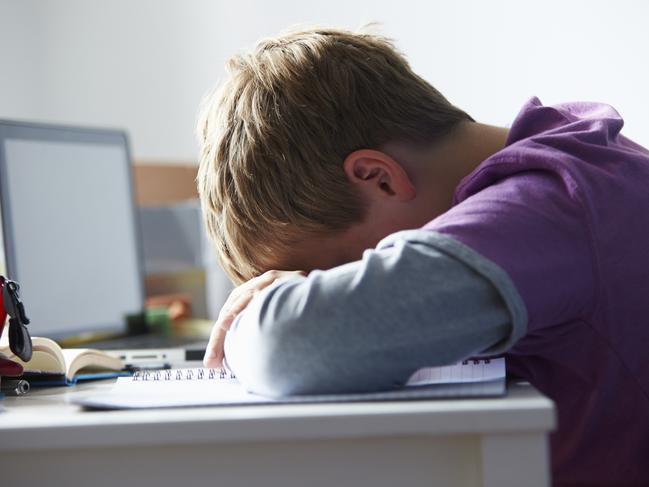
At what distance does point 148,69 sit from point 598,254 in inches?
92.2

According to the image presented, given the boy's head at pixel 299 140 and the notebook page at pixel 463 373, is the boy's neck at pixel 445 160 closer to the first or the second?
the boy's head at pixel 299 140

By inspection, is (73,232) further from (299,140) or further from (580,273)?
(580,273)

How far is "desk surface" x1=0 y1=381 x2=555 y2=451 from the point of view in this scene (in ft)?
1.85

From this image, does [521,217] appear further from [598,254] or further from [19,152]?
[19,152]

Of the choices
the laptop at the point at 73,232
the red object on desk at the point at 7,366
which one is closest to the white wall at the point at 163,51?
the laptop at the point at 73,232

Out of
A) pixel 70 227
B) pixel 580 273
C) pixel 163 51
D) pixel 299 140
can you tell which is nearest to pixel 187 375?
pixel 299 140

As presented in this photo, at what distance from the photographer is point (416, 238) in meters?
0.66

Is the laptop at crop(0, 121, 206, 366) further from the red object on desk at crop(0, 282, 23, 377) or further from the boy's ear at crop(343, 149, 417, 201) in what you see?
the boy's ear at crop(343, 149, 417, 201)

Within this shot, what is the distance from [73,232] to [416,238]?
1010mm

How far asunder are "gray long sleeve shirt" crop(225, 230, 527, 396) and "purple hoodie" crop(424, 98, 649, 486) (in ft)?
0.10

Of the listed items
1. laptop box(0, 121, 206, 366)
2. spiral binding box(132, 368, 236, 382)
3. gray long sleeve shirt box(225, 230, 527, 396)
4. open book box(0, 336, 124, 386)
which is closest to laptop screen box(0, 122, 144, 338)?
laptop box(0, 121, 206, 366)

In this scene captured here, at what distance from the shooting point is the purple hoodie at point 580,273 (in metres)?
0.69

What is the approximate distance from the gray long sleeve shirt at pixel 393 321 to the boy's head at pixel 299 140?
0.63 ft

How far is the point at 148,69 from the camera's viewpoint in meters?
2.87
